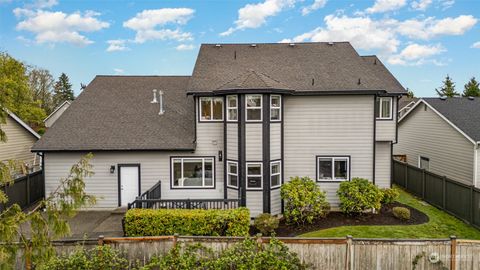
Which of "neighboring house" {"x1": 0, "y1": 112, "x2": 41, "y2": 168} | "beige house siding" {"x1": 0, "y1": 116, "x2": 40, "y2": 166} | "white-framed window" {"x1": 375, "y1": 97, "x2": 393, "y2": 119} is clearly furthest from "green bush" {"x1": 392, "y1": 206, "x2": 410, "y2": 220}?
"beige house siding" {"x1": 0, "y1": 116, "x2": 40, "y2": 166}

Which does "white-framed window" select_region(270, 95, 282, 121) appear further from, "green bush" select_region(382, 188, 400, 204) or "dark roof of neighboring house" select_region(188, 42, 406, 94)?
"green bush" select_region(382, 188, 400, 204)

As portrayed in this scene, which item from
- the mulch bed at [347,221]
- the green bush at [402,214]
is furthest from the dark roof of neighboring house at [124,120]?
the green bush at [402,214]

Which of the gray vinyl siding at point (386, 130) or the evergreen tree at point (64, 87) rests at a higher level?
the evergreen tree at point (64, 87)

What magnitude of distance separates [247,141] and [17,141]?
44.8 feet

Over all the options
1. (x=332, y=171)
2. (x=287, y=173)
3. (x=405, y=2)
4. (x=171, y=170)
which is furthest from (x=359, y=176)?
(x=405, y=2)

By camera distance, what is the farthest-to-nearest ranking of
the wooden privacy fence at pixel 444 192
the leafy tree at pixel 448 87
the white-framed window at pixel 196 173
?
1. the leafy tree at pixel 448 87
2. the white-framed window at pixel 196 173
3. the wooden privacy fence at pixel 444 192

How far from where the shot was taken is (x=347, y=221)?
438 inches

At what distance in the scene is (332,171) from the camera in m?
12.4

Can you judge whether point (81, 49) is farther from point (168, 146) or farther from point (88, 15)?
point (168, 146)

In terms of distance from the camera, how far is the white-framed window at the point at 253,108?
1138cm

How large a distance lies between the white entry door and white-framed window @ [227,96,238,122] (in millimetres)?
4385

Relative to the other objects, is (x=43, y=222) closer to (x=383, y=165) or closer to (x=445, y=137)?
(x=383, y=165)

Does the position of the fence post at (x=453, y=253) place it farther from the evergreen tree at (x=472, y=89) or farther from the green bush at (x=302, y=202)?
the evergreen tree at (x=472, y=89)

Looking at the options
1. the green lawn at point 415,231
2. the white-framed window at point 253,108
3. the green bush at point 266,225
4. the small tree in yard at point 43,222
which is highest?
the white-framed window at point 253,108
